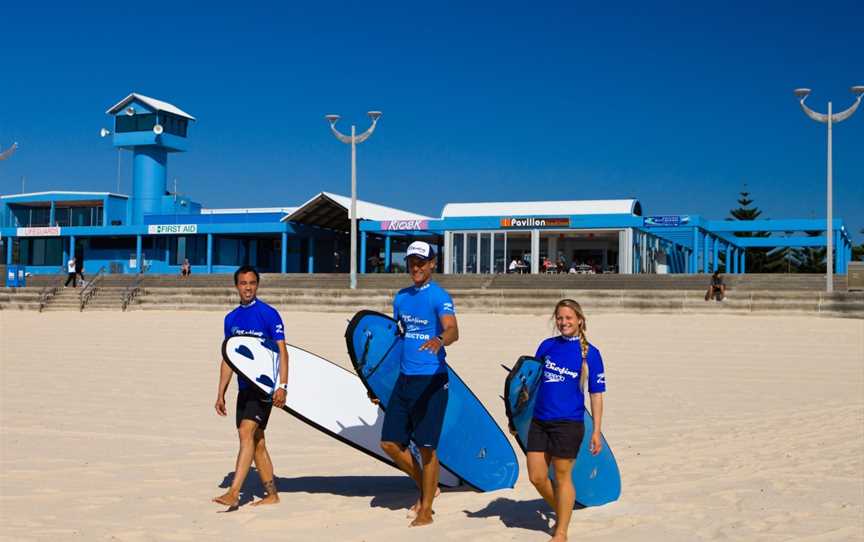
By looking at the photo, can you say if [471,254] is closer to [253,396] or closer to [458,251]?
[458,251]

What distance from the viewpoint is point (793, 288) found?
81.7 ft

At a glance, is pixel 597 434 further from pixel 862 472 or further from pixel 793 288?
pixel 793 288

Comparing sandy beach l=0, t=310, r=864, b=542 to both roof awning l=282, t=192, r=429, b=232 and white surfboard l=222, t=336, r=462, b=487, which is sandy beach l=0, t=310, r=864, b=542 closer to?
white surfboard l=222, t=336, r=462, b=487

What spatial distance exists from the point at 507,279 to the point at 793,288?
28.2ft

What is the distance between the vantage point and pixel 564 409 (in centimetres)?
483

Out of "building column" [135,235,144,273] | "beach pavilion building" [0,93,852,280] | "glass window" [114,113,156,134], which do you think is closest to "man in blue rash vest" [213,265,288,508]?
"beach pavilion building" [0,93,852,280]

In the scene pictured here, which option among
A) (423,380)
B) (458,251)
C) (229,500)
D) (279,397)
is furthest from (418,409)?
(458,251)

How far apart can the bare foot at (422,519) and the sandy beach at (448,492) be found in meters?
0.09

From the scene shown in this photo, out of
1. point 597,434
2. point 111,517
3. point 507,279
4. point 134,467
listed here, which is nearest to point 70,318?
point 507,279

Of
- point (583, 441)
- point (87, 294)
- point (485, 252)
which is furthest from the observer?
point (485, 252)

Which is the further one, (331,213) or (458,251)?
(331,213)

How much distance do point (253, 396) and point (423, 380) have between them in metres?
1.12

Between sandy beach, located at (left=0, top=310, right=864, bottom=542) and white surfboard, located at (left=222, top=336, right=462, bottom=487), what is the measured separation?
0.37 m

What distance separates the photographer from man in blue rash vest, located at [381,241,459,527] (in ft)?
17.3
